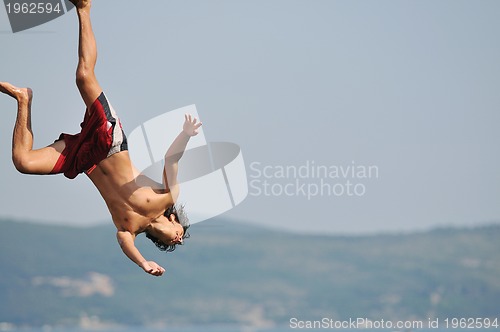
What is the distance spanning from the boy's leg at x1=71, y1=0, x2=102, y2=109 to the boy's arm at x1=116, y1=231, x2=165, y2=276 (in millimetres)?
1401

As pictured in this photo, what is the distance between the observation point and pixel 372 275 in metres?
118

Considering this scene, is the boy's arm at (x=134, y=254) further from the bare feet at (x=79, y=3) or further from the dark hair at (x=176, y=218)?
the bare feet at (x=79, y=3)

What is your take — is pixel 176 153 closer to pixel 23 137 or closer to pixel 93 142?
pixel 93 142

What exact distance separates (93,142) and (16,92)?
880 mm

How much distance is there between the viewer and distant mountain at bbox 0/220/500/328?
10106cm

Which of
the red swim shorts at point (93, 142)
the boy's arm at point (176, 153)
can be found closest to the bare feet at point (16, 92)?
the red swim shorts at point (93, 142)

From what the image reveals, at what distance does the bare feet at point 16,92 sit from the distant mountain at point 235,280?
3231 inches

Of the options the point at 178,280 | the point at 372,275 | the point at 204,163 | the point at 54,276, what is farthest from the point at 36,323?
the point at 204,163

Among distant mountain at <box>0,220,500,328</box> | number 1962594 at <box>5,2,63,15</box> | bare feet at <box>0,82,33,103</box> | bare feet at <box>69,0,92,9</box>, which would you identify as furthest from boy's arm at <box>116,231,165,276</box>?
distant mountain at <box>0,220,500,328</box>

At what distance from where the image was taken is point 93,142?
35.6 ft

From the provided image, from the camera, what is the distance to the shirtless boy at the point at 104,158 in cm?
1065

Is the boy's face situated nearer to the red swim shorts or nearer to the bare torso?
the bare torso
